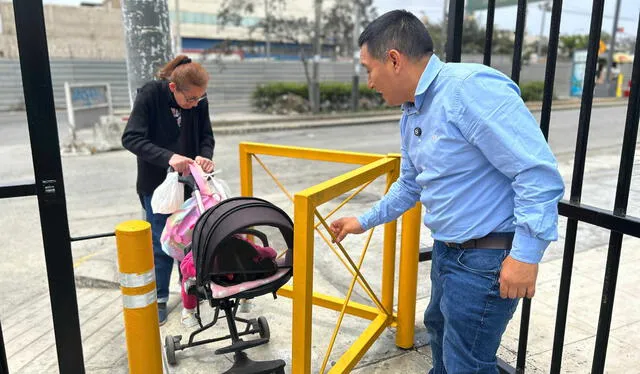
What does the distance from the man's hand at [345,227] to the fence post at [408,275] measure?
2.31ft

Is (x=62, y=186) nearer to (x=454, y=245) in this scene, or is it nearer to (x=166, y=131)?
(x=166, y=131)

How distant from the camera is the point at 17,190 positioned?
7.57 feet

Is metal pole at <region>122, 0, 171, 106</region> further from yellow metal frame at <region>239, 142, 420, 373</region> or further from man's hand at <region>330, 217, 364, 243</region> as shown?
man's hand at <region>330, 217, 364, 243</region>

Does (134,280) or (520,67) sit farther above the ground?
(520,67)

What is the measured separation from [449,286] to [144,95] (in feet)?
7.59

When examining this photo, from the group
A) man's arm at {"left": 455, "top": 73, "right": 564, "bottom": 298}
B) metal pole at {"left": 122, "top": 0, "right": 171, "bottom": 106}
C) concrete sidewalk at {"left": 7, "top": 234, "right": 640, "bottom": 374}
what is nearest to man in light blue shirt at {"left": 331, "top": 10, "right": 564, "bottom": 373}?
man's arm at {"left": 455, "top": 73, "right": 564, "bottom": 298}

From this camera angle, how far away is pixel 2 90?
18453 mm

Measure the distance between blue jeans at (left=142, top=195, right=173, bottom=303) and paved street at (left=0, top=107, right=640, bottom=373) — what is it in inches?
16.0

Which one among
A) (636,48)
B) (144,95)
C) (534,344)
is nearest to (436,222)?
(636,48)

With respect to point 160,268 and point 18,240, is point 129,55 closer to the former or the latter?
point 160,268

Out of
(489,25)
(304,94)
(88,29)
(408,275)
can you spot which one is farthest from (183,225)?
(88,29)

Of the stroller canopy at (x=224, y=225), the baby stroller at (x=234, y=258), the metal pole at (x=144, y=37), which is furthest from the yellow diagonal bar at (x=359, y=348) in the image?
the metal pole at (x=144, y=37)

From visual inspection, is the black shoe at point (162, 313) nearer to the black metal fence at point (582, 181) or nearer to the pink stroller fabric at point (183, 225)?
the pink stroller fabric at point (183, 225)

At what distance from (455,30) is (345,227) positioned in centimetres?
132
